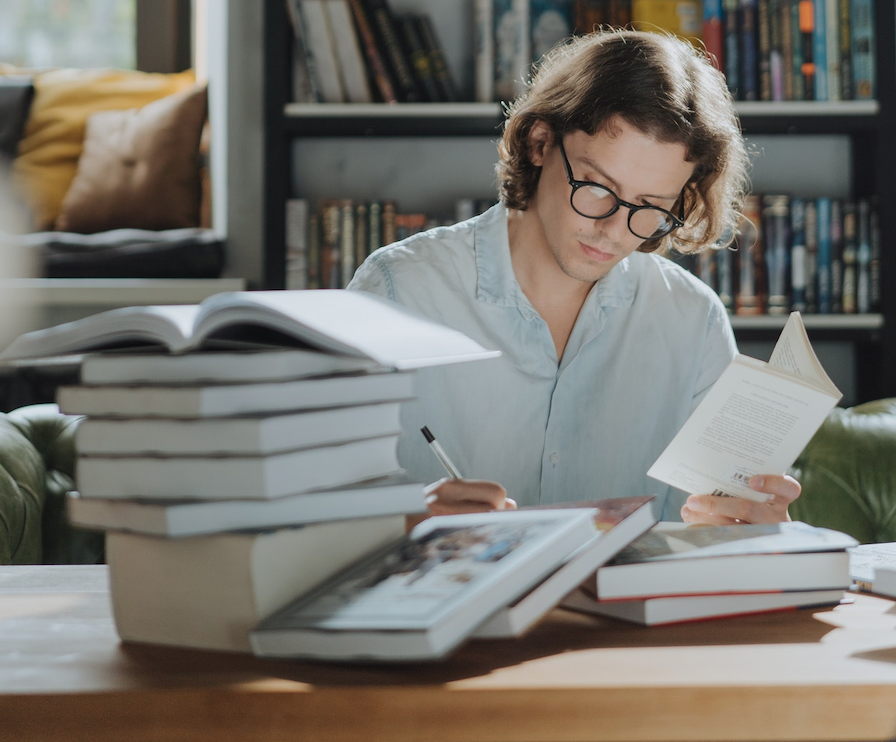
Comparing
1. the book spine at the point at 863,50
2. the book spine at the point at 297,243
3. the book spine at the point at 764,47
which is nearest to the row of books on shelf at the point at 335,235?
the book spine at the point at 297,243

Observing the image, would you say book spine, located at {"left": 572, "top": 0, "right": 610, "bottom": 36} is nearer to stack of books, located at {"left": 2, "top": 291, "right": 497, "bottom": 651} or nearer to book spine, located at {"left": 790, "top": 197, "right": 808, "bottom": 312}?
book spine, located at {"left": 790, "top": 197, "right": 808, "bottom": 312}

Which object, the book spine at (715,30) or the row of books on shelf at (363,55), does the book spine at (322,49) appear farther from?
the book spine at (715,30)

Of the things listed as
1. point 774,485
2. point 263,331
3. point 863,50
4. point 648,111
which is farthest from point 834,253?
point 263,331

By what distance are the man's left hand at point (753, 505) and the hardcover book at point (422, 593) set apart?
0.32 metres

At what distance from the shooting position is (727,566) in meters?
0.69

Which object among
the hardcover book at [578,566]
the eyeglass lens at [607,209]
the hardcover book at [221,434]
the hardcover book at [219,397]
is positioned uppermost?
the eyeglass lens at [607,209]

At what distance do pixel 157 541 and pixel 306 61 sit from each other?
6.26 ft

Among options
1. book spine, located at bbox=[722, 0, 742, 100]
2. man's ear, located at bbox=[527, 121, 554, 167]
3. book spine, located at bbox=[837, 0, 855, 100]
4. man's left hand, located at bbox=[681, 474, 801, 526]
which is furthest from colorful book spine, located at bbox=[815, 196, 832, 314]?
man's left hand, located at bbox=[681, 474, 801, 526]

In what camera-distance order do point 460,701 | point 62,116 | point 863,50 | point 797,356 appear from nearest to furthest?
point 460,701
point 797,356
point 863,50
point 62,116

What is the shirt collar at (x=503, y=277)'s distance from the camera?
1476 millimetres

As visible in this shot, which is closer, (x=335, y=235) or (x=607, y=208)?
(x=607, y=208)

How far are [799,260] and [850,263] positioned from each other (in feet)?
0.41

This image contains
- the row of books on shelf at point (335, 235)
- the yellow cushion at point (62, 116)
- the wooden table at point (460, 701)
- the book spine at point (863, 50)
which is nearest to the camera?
the wooden table at point (460, 701)

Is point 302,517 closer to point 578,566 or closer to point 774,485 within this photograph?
point 578,566
